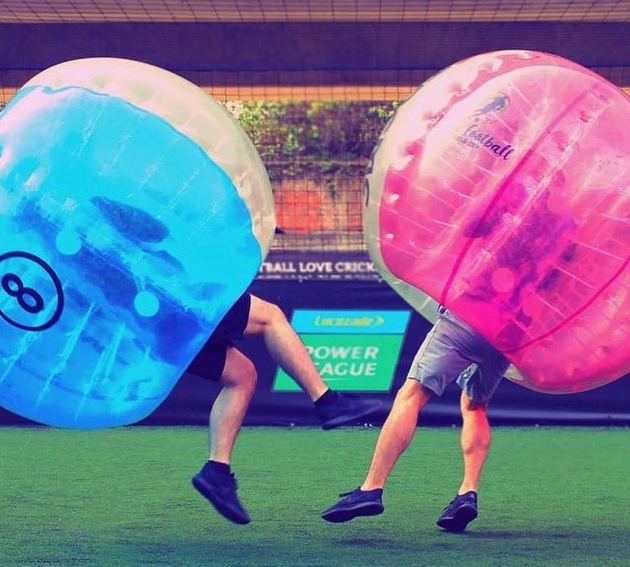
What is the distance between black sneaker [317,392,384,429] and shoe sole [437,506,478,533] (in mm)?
628

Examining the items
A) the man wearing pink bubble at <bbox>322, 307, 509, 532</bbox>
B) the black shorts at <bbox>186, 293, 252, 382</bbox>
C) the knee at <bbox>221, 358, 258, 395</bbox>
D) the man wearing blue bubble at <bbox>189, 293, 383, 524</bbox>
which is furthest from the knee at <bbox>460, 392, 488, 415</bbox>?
the black shorts at <bbox>186, 293, 252, 382</bbox>

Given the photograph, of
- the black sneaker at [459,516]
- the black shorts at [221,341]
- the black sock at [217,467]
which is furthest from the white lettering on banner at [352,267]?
the black sock at [217,467]

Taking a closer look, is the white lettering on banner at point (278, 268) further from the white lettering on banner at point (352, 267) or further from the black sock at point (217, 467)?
the black sock at point (217, 467)

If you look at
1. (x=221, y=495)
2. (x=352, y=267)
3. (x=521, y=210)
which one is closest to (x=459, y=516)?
(x=221, y=495)

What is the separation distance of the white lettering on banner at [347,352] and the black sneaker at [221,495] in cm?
450

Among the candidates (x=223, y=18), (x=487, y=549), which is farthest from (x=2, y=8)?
(x=487, y=549)

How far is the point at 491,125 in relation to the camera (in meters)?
5.22

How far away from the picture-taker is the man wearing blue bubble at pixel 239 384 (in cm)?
560

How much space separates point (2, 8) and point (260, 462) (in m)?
2.88

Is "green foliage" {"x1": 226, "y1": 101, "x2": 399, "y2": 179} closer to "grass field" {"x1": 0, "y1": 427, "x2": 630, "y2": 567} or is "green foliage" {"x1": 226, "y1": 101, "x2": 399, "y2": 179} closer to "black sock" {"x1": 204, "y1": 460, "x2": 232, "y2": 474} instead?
"grass field" {"x1": 0, "y1": 427, "x2": 630, "y2": 567}

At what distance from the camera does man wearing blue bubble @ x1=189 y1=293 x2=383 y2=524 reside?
5.60 meters

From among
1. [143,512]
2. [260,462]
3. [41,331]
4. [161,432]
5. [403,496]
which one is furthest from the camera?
[161,432]

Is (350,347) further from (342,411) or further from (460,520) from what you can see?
(342,411)

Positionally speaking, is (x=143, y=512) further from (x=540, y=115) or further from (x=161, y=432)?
(x=161, y=432)
